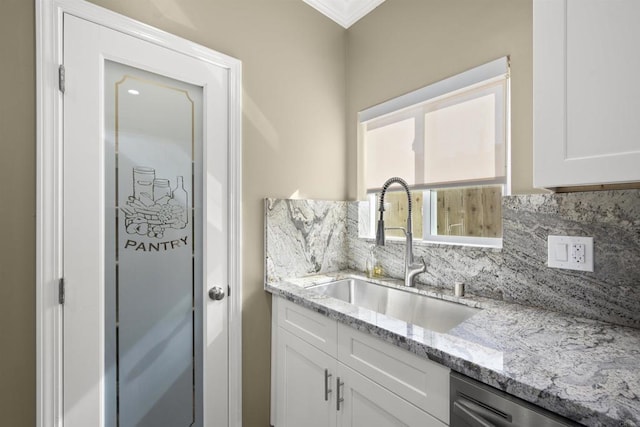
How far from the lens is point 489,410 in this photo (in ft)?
2.49

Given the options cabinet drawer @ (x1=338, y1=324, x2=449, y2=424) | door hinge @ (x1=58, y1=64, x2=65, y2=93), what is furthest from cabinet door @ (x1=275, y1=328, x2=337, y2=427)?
door hinge @ (x1=58, y1=64, x2=65, y2=93)

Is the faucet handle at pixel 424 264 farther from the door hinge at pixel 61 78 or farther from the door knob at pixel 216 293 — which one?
the door hinge at pixel 61 78

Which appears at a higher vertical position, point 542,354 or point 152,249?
point 152,249

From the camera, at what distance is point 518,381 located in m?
0.69

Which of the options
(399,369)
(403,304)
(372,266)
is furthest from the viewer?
(372,266)

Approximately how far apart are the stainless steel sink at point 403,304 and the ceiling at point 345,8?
5.88 ft

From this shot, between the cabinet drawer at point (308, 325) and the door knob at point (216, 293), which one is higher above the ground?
the door knob at point (216, 293)

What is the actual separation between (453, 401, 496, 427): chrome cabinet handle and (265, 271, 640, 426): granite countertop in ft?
0.33

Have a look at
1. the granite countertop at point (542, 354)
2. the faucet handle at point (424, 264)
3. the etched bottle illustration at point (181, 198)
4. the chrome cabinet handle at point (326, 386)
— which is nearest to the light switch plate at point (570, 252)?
the granite countertop at point (542, 354)

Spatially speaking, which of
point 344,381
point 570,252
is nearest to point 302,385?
point 344,381

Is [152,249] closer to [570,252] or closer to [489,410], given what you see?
[489,410]

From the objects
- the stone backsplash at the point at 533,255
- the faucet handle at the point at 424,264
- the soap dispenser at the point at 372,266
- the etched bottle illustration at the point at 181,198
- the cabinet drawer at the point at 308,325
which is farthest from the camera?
the soap dispenser at the point at 372,266

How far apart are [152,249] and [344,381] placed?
3.37 ft

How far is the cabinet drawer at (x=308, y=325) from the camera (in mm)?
1286
